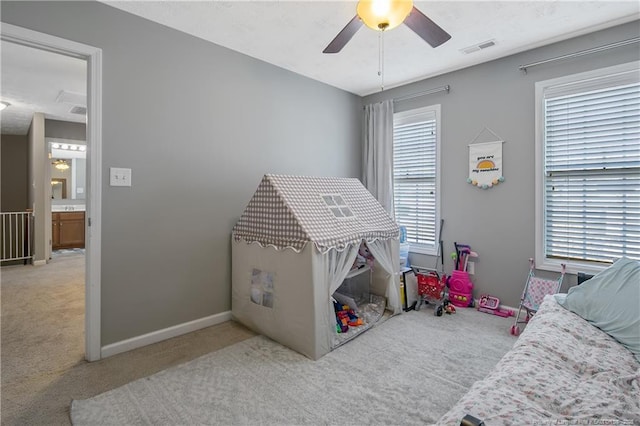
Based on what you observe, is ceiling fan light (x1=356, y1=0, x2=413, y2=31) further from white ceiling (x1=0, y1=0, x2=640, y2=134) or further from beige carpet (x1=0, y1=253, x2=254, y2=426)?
beige carpet (x1=0, y1=253, x2=254, y2=426)

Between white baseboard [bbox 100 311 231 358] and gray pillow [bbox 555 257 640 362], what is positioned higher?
gray pillow [bbox 555 257 640 362]

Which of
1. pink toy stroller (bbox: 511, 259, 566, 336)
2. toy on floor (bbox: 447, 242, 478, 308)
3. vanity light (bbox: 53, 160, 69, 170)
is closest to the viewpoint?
pink toy stroller (bbox: 511, 259, 566, 336)

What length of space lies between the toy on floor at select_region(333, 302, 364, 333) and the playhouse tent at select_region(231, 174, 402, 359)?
148 mm

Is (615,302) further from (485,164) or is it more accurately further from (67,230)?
(67,230)

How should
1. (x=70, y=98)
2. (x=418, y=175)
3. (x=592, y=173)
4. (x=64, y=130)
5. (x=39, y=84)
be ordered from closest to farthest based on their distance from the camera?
(x=592, y=173), (x=39, y=84), (x=418, y=175), (x=70, y=98), (x=64, y=130)

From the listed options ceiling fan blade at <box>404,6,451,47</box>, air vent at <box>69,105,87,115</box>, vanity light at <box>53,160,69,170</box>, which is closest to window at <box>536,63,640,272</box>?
ceiling fan blade at <box>404,6,451,47</box>

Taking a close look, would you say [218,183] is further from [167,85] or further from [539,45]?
[539,45]

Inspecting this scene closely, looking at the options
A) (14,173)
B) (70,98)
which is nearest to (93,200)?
(70,98)

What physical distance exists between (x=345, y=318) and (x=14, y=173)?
722 centimetres

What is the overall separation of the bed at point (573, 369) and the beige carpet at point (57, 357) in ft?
6.59

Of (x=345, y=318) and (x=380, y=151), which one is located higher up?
(x=380, y=151)

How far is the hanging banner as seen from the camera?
3.31m

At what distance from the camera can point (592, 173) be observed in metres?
2.82

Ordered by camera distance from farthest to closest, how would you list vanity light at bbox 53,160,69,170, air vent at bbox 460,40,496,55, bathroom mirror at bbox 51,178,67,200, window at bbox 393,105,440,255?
bathroom mirror at bbox 51,178,67,200
vanity light at bbox 53,160,69,170
window at bbox 393,105,440,255
air vent at bbox 460,40,496,55
